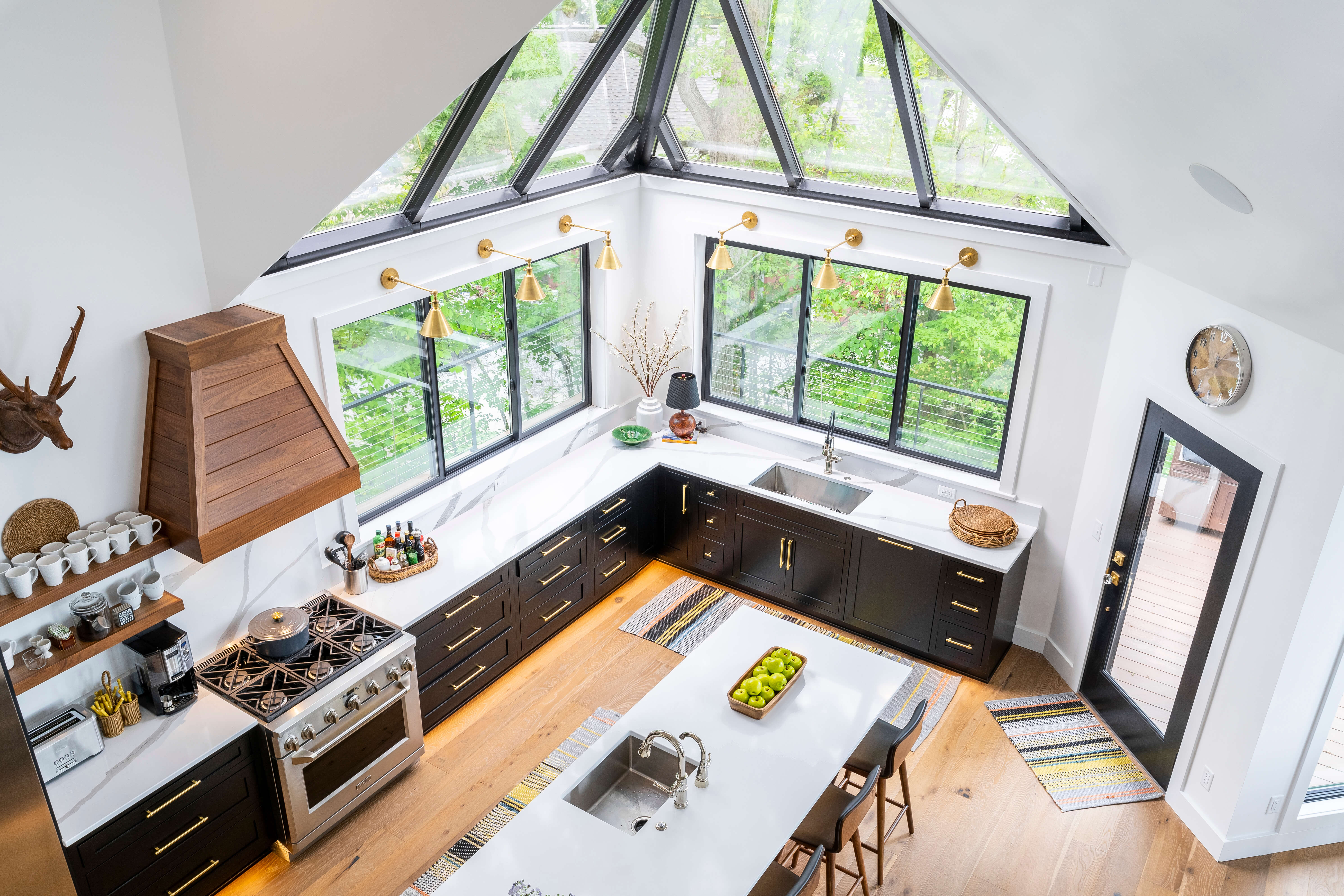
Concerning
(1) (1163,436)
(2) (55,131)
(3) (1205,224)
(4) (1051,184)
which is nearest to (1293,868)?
(1) (1163,436)

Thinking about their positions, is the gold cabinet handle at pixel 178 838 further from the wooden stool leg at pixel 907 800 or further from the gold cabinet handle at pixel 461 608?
the wooden stool leg at pixel 907 800

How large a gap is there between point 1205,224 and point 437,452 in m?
4.44

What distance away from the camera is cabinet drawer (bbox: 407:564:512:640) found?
17.2 ft

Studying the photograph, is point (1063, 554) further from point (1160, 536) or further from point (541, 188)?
point (541, 188)

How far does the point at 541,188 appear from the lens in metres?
6.14

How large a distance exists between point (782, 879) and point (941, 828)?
1.43 metres

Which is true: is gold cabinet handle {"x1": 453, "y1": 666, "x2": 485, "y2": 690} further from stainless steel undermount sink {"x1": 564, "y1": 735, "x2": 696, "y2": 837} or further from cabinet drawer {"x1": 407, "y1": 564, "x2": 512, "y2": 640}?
stainless steel undermount sink {"x1": 564, "y1": 735, "x2": 696, "y2": 837}

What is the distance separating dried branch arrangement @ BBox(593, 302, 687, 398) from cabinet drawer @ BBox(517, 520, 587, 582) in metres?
1.56

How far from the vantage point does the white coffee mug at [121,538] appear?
4082 mm

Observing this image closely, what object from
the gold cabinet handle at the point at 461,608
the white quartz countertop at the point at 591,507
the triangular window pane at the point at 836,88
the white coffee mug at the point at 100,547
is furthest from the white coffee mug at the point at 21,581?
the triangular window pane at the point at 836,88

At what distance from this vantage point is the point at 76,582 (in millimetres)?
3949

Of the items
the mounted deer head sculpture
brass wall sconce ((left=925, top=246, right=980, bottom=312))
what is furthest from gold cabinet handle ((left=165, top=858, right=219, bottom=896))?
brass wall sconce ((left=925, top=246, right=980, bottom=312))

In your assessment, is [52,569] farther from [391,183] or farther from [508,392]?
[508,392]

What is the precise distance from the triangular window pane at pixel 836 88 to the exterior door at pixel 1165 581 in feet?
7.08
